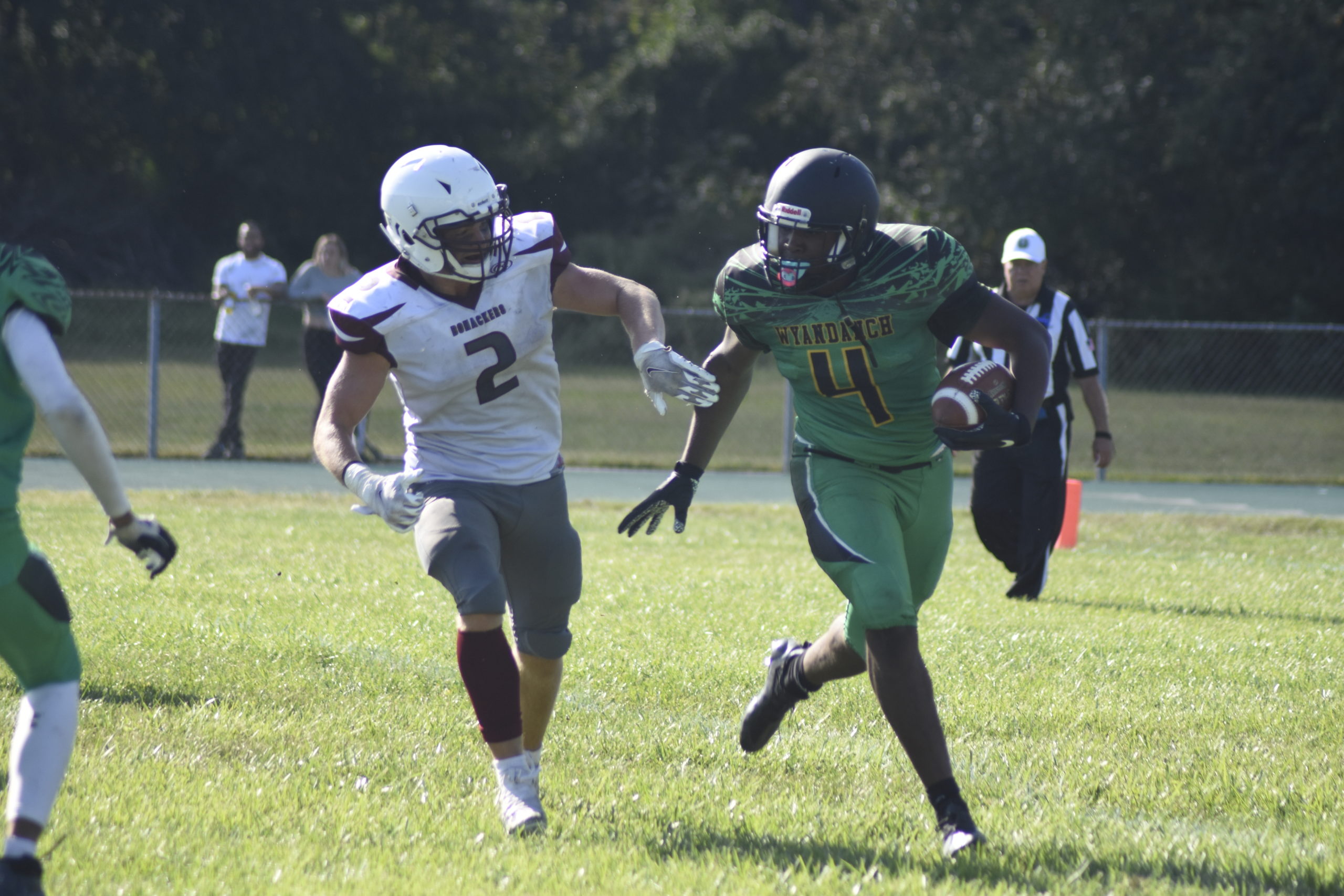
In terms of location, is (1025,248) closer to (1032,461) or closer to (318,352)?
(1032,461)

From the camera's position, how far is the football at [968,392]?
3922 millimetres

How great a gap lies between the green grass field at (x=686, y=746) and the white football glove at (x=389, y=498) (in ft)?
2.85

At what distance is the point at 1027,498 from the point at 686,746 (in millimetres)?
3615

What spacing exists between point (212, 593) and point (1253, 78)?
2656 cm

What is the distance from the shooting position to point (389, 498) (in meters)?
3.64

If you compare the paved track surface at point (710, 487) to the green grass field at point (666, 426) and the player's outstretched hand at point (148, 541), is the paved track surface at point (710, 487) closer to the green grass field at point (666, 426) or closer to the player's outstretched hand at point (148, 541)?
the green grass field at point (666, 426)

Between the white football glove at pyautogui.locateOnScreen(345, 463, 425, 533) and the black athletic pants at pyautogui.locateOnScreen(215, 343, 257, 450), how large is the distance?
10.4 metres

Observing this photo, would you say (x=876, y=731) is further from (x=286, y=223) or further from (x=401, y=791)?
(x=286, y=223)

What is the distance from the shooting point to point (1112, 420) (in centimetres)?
2077

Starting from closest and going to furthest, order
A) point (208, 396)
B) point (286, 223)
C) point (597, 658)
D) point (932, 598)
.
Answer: point (597, 658), point (932, 598), point (208, 396), point (286, 223)

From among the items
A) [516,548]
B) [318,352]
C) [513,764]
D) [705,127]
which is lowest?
[318,352]

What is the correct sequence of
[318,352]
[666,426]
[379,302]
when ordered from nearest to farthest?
[379,302]
[318,352]
[666,426]

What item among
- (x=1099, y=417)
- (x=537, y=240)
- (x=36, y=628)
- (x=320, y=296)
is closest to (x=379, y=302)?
(x=537, y=240)

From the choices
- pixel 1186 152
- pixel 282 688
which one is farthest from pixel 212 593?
pixel 1186 152
